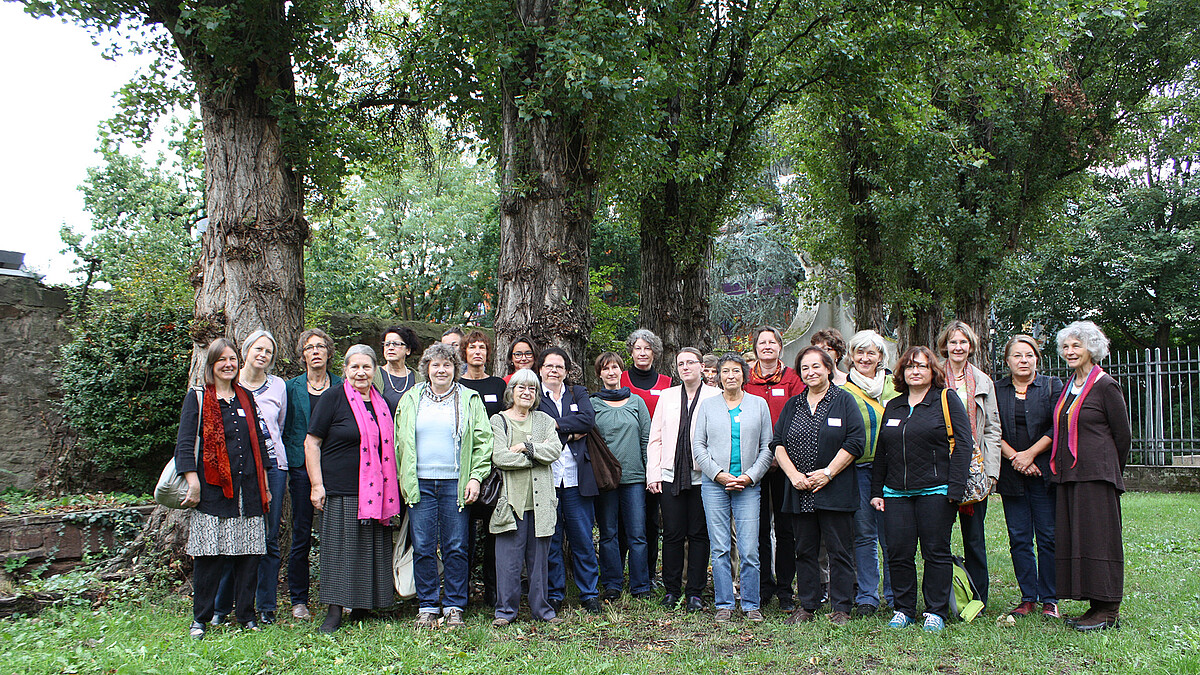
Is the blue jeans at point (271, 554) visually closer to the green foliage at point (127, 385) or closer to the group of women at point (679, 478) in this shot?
the group of women at point (679, 478)

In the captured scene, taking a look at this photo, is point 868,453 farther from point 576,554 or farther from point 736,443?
point 576,554

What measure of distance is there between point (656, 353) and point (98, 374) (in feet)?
17.3

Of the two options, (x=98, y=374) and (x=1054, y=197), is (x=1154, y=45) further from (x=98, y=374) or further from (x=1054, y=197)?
(x=98, y=374)

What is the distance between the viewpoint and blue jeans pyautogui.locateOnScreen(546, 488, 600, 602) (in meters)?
5.81

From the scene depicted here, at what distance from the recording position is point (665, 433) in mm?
5898

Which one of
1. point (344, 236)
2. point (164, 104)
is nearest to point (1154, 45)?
point (164, 104)

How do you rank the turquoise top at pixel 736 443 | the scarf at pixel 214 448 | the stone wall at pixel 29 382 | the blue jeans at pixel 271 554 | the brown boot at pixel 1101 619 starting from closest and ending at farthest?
the brown boot at pixel 1101 619 < the scarf at pixel 214 448 < the blue jeans at pixel 271 554 < the turquoise top at pixel 736 443 < the stone wall at pixel 29 382

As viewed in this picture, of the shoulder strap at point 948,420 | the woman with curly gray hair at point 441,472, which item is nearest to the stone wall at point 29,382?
the woman with curly gray hair at point 441,472

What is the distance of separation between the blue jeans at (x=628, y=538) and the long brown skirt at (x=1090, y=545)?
2.77m

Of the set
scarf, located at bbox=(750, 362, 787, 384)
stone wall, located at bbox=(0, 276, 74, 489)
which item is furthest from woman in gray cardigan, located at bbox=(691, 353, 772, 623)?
stone wall, located at bbox=(0, 276, 74, 489)

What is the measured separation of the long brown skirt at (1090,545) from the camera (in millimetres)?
4859

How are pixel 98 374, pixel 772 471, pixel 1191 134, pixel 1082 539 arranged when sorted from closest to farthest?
1. pixel 1082 539
2. pixel 772 471
3. pixel 98 374
4. pixel 1191 134

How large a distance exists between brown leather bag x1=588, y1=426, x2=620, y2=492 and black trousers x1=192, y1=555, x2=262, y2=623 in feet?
7.77

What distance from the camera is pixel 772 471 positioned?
579 cm
